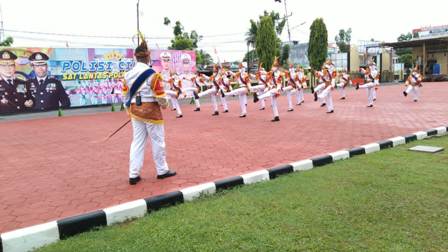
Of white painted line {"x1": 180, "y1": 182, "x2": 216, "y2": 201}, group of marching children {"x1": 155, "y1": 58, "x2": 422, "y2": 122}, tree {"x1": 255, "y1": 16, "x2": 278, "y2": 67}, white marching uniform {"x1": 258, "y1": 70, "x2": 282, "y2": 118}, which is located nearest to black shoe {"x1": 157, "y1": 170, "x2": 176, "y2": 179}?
white painted line {"x1": 180, "y1": 182, "x2": 216, "y2": 201}

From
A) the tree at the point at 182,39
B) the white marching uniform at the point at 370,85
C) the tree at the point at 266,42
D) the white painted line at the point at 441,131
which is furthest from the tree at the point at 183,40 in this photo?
the white painted line at the point at 441,131

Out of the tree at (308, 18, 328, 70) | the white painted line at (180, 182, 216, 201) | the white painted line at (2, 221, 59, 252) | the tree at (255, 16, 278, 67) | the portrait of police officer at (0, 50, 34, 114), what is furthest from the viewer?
the tree at (308, 18, 328, 70)

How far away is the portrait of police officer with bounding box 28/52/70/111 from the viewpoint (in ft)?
66.2

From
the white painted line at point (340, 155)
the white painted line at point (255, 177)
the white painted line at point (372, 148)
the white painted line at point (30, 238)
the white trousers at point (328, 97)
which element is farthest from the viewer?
the white trousers at point (328, 97)

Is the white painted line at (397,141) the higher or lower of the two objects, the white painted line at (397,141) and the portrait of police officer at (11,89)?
the lower

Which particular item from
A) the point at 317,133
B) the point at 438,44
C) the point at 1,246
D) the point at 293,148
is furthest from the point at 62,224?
the point at 438,44

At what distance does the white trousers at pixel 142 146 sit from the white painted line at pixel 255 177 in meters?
1.24

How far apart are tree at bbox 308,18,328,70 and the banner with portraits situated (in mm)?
17161

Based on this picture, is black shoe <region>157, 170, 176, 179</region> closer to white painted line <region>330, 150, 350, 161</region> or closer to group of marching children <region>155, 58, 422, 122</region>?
→ white painted line <region>330, 150, 350, 161</region>

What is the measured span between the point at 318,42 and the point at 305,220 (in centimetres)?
3226

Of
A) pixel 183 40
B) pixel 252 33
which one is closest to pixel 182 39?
pixel 183 40

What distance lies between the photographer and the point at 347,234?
3.38 metres

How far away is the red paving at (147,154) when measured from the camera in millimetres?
4895

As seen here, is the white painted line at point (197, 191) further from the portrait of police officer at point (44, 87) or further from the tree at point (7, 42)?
the tree at point (7, 42)
